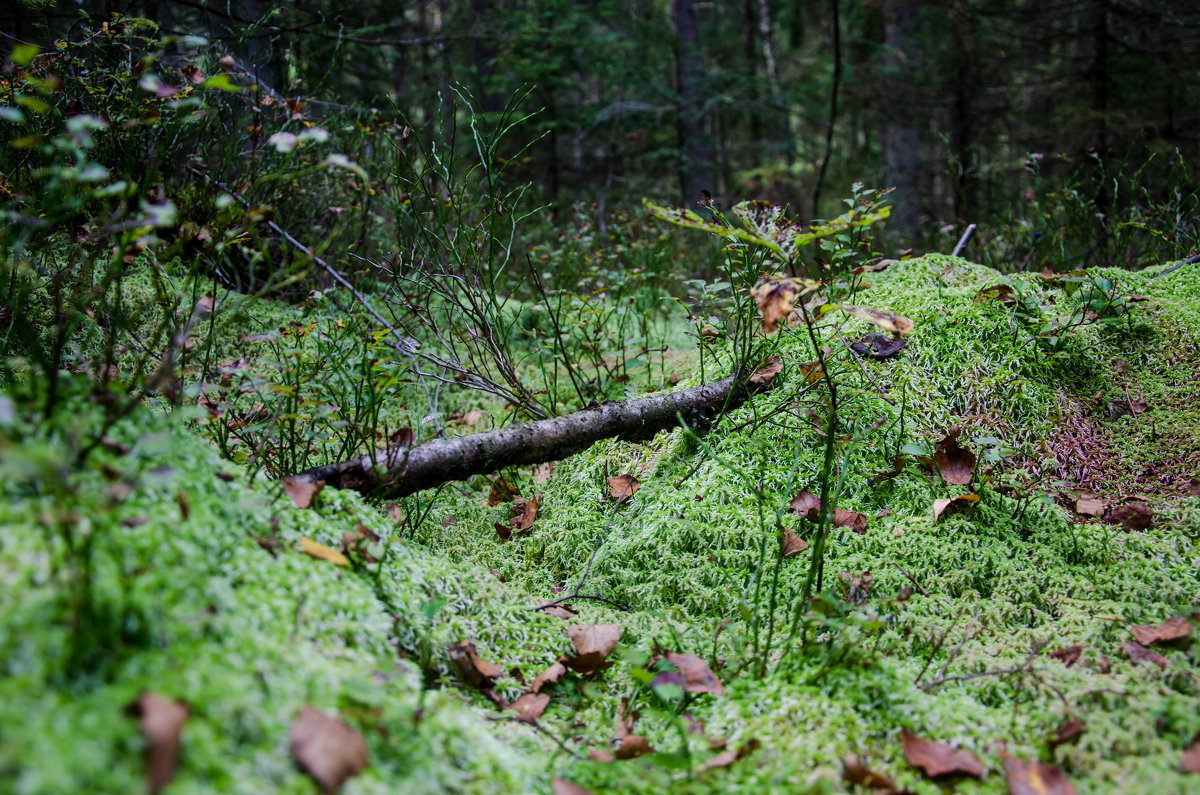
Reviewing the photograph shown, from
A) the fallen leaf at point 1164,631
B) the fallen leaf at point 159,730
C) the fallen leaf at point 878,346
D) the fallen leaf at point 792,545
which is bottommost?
the fallen leaf at point 1164,631

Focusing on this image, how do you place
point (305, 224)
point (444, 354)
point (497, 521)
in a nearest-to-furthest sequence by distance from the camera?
point (497, 521)
point (444, 354)
point (305, 224)

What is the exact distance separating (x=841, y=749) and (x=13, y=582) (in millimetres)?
1465

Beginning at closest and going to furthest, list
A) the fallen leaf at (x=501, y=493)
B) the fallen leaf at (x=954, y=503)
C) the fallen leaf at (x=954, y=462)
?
the fallen leaf at (x=954, y=503) → the fallen leaf at (x=954, y=462) → the fallen leaf at (x=501, y=493)

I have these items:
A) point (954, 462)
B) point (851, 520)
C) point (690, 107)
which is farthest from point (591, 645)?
point (690, 107)

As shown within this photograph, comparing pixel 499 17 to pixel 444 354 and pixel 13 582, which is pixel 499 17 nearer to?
pixel 444 354

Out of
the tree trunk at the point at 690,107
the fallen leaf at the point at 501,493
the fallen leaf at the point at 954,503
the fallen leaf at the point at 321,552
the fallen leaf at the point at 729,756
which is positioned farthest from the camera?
the tree trunk at the point at 690,107

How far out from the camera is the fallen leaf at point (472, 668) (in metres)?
1.50

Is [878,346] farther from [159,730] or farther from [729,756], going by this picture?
[159,730]

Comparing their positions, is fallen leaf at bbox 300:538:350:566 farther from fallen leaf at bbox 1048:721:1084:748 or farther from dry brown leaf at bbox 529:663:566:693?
fallen leaf at bbox 1048:721:1084:748

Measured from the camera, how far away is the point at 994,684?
1481 mm

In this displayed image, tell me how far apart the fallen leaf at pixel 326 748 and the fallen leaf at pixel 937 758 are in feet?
3.44

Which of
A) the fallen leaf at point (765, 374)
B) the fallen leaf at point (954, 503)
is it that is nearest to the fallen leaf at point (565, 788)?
the fallen leaf at point (954, 503)

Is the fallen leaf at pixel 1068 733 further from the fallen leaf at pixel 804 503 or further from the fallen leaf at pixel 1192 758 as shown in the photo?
the fallen leaf at pixel 804 503

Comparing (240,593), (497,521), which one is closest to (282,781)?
(240,593)
